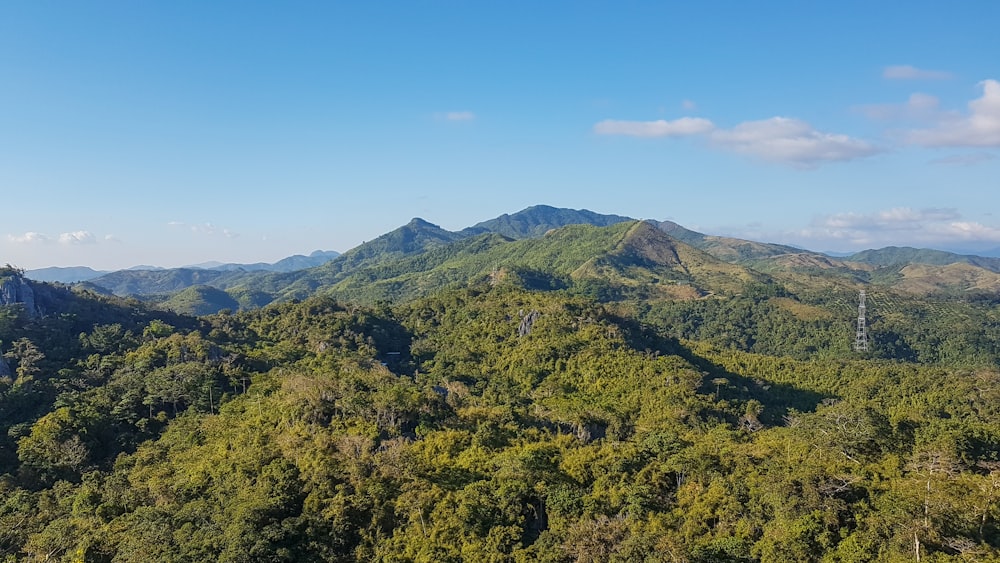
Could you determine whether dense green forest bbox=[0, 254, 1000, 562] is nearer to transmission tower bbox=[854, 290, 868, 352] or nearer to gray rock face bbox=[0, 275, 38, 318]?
gray rock face bbox=[0, 275, 38, 318]

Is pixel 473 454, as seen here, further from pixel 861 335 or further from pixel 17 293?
pixel 861 335

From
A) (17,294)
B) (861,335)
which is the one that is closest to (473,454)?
(17,294)

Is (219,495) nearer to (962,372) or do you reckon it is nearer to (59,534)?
(59,534)

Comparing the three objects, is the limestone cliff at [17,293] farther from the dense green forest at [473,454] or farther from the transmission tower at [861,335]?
the transmission tower at [861,335]

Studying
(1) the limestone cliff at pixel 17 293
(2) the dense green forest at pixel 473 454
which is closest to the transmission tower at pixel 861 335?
(2) the dense green forest at pixel 473 454

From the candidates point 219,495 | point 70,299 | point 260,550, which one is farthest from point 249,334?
point 260,550

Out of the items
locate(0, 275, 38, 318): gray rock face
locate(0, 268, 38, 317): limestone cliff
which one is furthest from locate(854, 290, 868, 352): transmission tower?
locate(0, 268, 38, 317): limestone cliff
